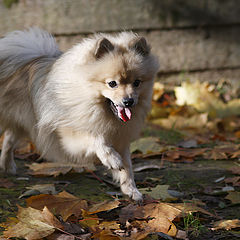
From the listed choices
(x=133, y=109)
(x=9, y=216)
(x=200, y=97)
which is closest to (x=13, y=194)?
(x=9, y=216)

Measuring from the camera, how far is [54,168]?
11.4ft

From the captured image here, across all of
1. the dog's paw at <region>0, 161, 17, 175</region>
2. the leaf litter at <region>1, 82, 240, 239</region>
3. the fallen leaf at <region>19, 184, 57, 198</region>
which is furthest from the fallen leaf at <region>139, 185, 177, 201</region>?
the dog's paw at <region>0, 161, 17, 175</region>

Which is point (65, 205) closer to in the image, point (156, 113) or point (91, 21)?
point (156, 113)

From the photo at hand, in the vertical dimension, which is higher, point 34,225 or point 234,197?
point 34,225

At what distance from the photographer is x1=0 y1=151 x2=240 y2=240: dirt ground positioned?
2.59 m

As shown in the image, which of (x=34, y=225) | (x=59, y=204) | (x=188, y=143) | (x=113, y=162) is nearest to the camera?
(x=34, y=225)

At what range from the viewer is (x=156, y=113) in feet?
17.0

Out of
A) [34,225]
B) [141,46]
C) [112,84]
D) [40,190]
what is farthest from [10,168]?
[141,46]

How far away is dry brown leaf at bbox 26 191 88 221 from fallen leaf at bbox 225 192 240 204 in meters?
0.94

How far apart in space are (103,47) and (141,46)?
27 cm

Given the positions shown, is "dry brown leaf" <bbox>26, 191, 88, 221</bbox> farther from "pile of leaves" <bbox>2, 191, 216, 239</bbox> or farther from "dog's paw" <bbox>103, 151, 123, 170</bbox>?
"dog's paw" <bbox>103, 151, 123, 170</bbox>

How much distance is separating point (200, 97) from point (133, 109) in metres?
2.58

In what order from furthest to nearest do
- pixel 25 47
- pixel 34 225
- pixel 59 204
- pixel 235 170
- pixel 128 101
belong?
pixel 25 47, pixel 235 170, pixel 128 101, pixel 59 204, pixel 34 225

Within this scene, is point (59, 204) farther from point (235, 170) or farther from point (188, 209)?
point (235, 170)
